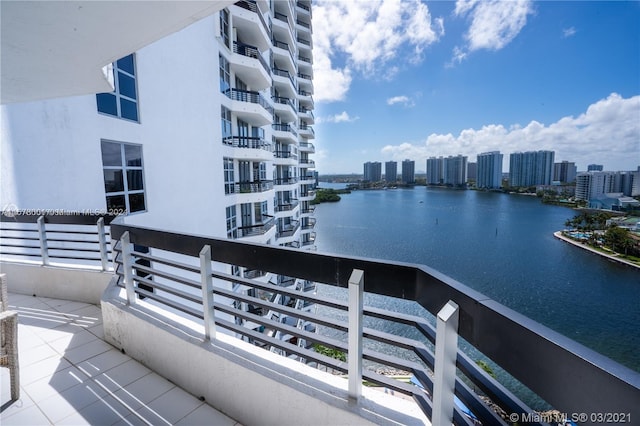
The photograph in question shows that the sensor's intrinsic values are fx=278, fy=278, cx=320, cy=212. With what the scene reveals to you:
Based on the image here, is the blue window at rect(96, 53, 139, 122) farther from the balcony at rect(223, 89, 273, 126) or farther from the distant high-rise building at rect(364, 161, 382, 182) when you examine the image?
the distant high-rise building at rect(364, 161, 382, 182)

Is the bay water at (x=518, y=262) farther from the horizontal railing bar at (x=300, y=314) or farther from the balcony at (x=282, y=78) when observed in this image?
the balcony at (x=282, y=78)

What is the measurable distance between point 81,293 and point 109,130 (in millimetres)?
3579

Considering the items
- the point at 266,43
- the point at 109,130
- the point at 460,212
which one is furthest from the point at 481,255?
the point at 109,130

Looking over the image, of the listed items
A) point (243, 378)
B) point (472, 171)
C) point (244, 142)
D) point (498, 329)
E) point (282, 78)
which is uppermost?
point (282, 78)

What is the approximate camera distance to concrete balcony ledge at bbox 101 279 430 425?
137 centimetres

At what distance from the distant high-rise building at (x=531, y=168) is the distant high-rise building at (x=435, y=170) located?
78.1ft

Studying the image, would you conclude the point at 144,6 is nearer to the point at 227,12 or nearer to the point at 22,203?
the point at 22,203

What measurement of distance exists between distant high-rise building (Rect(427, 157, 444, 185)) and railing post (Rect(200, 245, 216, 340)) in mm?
114819

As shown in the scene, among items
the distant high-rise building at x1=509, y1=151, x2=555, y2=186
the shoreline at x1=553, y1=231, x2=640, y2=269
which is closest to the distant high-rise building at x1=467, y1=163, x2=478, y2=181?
the distant high-rise building at x1=509, y1=151, x2=555, y2=186

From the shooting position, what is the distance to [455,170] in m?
100

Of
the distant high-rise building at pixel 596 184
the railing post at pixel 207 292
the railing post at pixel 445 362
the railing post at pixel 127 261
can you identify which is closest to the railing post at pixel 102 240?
the railing post at pixel 127 261

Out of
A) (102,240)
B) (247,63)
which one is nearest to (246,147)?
(247,63)

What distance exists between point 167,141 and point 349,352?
7651 millimetres

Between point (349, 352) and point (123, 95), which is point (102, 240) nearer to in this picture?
point (349, 352)
